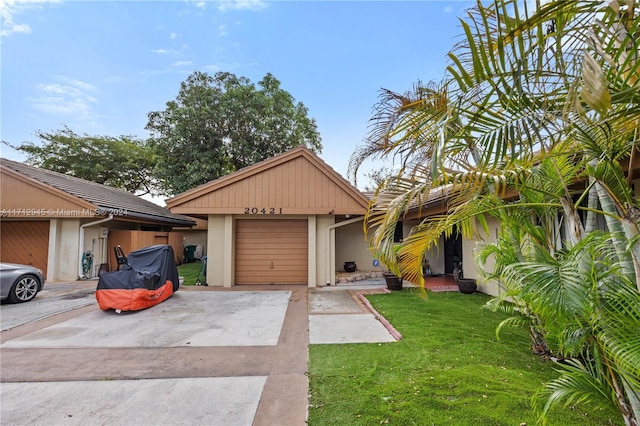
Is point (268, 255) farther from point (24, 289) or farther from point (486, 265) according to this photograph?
point (486, 265)

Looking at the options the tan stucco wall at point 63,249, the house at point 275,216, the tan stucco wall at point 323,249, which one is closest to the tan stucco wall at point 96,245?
the tan stucco wall at point 63,249

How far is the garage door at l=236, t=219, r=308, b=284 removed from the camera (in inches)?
418

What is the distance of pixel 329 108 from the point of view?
13664mm

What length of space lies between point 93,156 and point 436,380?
2790 cm

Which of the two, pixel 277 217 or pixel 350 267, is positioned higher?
pixel 277 217

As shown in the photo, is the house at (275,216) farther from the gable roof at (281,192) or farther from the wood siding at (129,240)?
the wood siding at (129,240)

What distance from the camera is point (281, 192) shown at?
996 cm

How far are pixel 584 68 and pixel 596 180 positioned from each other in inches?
47.6

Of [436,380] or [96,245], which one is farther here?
[96,245]

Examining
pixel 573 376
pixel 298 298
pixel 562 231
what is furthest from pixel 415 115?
pixel 298 298

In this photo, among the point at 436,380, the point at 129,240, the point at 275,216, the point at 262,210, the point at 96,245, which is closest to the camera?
the point at 436,380

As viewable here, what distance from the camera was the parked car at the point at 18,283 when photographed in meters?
7.24

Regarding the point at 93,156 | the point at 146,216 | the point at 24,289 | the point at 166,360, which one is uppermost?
the point at 93,156

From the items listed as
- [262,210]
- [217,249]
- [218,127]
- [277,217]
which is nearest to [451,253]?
[277,217]
